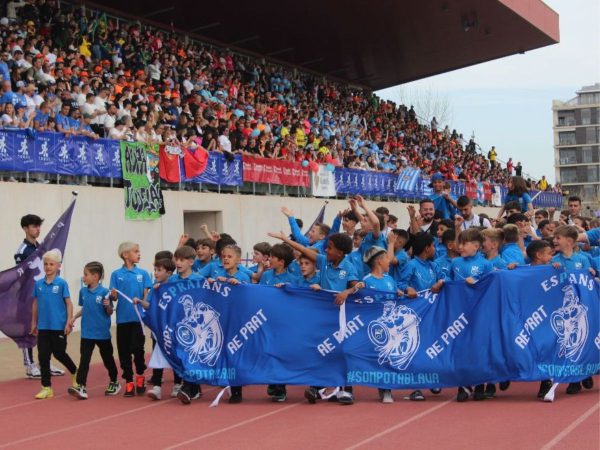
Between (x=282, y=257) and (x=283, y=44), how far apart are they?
28.6m

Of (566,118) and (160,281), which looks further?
(566,118)

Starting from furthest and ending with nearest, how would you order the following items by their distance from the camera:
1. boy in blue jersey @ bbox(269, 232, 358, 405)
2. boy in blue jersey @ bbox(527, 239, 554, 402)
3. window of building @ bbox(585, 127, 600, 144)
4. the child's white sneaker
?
window of building @ bbox(585, 127, 600, 144), the child's white sneaker, boy in blue jersey @ bbox(527, 239, 554, 402), boy in blue jersey @ bbox(269, 232, 358, 405)

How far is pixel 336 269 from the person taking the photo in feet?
32.2

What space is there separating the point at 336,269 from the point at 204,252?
6.76ft

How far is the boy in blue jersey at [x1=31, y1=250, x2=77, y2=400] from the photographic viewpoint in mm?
10805

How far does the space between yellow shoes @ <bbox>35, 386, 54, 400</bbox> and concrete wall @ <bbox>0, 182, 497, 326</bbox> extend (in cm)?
663

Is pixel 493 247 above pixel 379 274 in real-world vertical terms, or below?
above

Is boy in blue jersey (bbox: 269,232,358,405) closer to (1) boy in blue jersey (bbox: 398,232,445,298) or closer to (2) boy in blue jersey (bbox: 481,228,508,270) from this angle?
(1) boy in blue jersey (bbox: 398,232,445,298)

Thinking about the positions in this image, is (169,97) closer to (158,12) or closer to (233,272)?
(158,12)

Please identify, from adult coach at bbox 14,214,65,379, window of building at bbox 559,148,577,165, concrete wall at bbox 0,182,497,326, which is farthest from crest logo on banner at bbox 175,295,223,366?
window of building at bbox 559,148,577,165

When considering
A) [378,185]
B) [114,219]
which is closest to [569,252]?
[114,219]

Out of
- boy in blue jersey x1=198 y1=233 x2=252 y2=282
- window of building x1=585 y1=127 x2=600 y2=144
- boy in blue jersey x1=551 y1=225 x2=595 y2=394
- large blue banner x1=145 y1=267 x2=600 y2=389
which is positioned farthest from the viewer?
window of building x1=585 y1=127 x2=600 y2=144

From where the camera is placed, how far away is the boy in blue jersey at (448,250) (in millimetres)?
10293

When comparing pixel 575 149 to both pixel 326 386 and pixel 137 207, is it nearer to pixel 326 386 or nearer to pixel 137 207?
pixel 137 207
